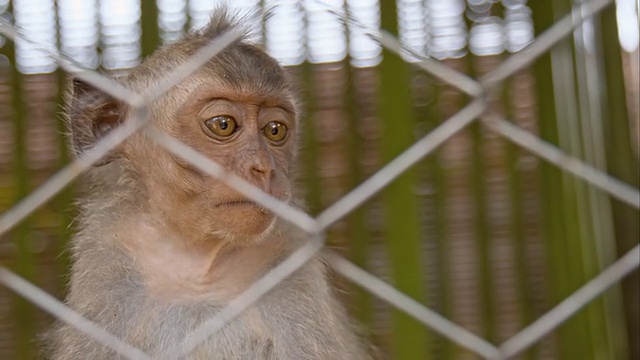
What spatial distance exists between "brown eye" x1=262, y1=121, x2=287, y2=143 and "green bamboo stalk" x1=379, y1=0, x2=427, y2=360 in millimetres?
959

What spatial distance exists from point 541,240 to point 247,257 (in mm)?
1843

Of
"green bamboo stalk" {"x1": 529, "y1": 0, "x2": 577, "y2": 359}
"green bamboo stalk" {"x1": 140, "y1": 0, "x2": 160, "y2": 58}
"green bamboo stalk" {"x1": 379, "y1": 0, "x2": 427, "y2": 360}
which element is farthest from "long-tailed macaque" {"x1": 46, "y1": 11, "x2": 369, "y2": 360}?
"green bamboo stalk" {"x1": 529, "y1": 0, "x2": 577, "y2": 359}

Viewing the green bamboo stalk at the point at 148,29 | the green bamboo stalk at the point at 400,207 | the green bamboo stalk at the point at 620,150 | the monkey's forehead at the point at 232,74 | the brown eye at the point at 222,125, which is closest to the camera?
the brown eye at the point at 222,125

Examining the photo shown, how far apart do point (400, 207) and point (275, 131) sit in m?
1.13

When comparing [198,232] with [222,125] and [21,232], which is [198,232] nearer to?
[222,125]

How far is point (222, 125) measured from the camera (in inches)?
111

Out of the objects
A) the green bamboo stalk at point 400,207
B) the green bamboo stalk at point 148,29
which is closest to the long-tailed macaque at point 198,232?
the green bamboo stalk at point 400,207

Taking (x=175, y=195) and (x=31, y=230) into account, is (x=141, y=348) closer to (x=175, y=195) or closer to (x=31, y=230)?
(x=175, y=195)

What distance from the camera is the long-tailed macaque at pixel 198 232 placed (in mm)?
2596

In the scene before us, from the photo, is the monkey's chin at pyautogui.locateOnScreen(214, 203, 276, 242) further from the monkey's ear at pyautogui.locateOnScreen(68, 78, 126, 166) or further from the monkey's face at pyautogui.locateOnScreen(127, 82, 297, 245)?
the monkey's ear at pyautogui.locateOnScreen(68, 78, 126, 166)

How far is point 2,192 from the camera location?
13.5 feet

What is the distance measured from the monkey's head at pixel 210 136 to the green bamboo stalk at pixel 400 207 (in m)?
0.89

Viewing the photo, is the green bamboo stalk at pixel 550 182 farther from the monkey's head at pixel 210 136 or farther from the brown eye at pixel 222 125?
the brown eye at pixel 222 125

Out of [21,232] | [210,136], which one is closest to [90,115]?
[210,136]
